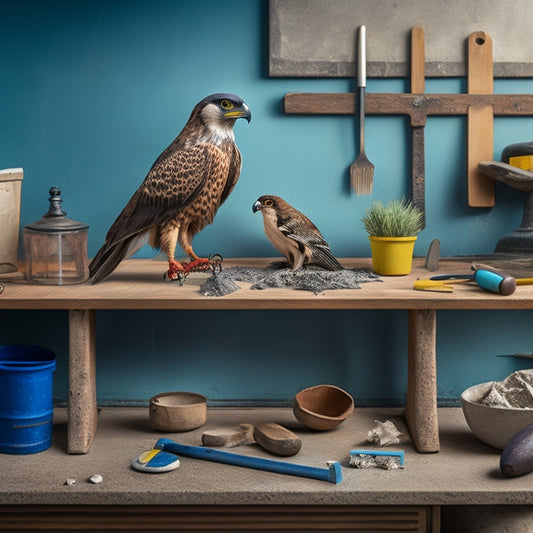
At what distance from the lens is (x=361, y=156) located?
7.37 ft

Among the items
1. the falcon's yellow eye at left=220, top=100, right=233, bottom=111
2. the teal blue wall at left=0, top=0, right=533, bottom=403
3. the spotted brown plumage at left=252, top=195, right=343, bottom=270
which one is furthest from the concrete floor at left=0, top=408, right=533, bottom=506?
the falcon's yellow eye at left=220, top=100, right=233, bottom=111

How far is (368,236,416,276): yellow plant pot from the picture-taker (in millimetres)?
1947

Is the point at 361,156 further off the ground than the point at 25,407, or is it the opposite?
the point at 361,156

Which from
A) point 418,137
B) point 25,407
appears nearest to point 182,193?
point 25,407

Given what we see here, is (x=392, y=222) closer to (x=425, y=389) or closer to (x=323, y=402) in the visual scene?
(x=425, y=389)

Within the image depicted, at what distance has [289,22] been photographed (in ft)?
7.22

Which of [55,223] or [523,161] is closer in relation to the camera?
[55,223]

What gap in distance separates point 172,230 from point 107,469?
25.4 inches

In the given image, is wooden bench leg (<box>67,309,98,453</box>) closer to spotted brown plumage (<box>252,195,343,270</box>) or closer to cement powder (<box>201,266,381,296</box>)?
cement powder (<box>201,266,381,296</box>)

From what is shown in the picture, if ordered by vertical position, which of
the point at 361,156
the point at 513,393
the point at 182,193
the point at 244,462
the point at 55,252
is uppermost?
the point at 361,156

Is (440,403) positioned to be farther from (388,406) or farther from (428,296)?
(428,296)

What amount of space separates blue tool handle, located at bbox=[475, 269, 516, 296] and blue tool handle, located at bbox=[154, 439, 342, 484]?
22.4 inches

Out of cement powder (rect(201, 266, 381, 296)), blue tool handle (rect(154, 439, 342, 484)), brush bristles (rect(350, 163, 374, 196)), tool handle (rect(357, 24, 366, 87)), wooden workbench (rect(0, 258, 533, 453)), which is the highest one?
tool handle (rect(357, 24, 366, 87))

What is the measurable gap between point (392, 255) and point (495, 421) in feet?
1.68
